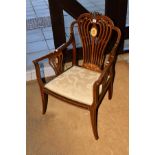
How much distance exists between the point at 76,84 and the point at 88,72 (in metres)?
0.21

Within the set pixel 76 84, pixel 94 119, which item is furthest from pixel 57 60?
pixel 94 119

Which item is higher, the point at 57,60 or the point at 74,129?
the point at 57,60

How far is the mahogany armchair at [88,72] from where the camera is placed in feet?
5.36

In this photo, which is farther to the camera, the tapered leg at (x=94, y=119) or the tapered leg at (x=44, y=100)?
the tapered leg at (x=44, y=100)

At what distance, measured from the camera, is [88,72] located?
1.90 metres

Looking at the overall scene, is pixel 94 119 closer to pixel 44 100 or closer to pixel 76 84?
pixel 76 84

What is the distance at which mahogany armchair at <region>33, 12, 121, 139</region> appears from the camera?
163cm

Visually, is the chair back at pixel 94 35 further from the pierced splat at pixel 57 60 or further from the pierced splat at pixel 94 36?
the pierced splat at pixel 57 60

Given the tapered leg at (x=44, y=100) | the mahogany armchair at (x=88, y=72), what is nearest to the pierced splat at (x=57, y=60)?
the mahogany armchair at (x=88, y=72)

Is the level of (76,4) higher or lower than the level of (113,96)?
higher

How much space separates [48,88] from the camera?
1.75 meters
